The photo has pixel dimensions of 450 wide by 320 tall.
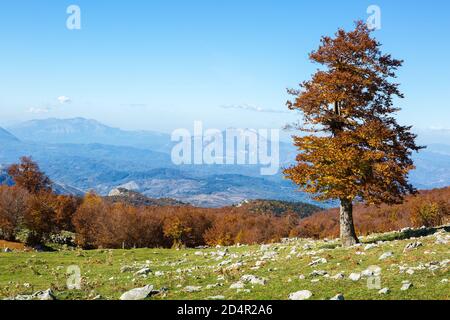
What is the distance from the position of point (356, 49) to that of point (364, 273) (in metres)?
16.8

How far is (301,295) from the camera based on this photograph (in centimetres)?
1449

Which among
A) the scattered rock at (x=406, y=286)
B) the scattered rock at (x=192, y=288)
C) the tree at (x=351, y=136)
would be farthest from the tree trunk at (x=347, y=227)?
the scattered rock at (x=192, y=288)

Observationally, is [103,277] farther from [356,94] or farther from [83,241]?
[83,241]

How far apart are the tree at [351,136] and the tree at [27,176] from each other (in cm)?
10069

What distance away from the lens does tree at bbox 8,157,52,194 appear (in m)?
114

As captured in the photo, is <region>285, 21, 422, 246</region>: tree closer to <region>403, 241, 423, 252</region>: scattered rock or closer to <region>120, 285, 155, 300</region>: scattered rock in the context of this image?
<region>403, 241, 423, 252</region>: scattered rock

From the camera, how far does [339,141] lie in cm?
2783

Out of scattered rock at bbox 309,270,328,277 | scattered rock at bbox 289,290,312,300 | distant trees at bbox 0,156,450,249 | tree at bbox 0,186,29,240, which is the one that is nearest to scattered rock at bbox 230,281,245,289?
scattered rock at bbox 289,290,312,300

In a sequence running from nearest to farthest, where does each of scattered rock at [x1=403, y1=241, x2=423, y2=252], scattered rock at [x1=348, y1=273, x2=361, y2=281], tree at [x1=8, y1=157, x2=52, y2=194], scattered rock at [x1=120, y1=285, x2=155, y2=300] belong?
scattered rock at [x1=120, y1=285, x2=155, y2=300] → scattered rock at [x1=348, y1=273, x2=361, y2=281] → scattered rock at [x1=403, y1=241, x2=423, y2=252] → tree at [x1=8, y1=157, x2=52, y2=194]

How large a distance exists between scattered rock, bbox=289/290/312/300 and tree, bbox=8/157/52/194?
111 metres

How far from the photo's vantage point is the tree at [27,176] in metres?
114

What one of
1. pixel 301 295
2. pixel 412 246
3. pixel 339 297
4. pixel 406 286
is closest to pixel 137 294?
pixel 301 295

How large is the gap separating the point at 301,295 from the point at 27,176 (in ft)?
379
